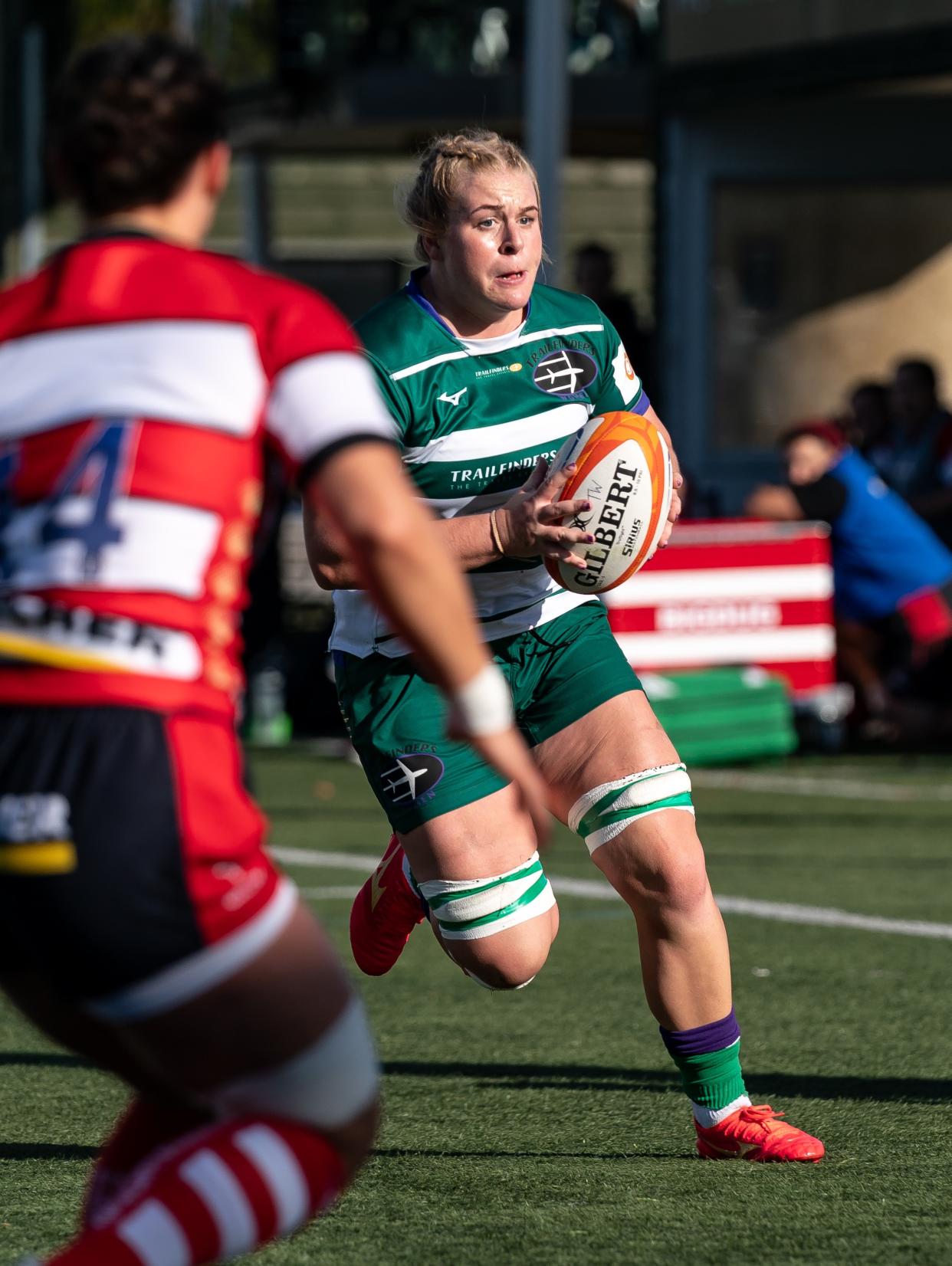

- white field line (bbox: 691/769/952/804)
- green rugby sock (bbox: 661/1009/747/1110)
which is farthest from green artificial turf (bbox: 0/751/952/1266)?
white field line (bbox: 691/769/952/804)

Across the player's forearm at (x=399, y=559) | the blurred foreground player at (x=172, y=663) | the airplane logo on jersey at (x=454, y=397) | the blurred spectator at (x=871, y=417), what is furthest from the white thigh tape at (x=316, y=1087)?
the blurred spectator at (x=871, y=417)

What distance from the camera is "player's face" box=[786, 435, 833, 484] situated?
1196 centimetres

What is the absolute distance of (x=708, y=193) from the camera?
15695 mm

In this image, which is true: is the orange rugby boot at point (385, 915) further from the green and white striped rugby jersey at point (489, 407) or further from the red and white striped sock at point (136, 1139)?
the red and white striped sock at point (136, 1139)

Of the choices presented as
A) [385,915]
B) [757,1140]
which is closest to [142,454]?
[757,1140]

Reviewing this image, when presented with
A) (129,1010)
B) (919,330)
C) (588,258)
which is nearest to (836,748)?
(588,258)

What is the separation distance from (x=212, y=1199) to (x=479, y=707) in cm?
65

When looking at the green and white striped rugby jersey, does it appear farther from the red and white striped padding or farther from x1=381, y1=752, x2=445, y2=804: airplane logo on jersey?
the red and white striped padding

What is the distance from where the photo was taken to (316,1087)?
2.60 meters

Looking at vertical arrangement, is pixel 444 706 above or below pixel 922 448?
above

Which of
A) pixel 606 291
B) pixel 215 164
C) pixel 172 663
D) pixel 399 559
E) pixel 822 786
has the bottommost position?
pixel 822 786

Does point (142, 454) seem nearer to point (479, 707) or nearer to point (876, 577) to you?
point (479, 707)

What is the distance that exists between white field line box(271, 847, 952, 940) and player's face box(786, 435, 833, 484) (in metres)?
4.26

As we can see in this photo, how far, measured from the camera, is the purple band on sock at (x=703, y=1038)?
14.4 ft
